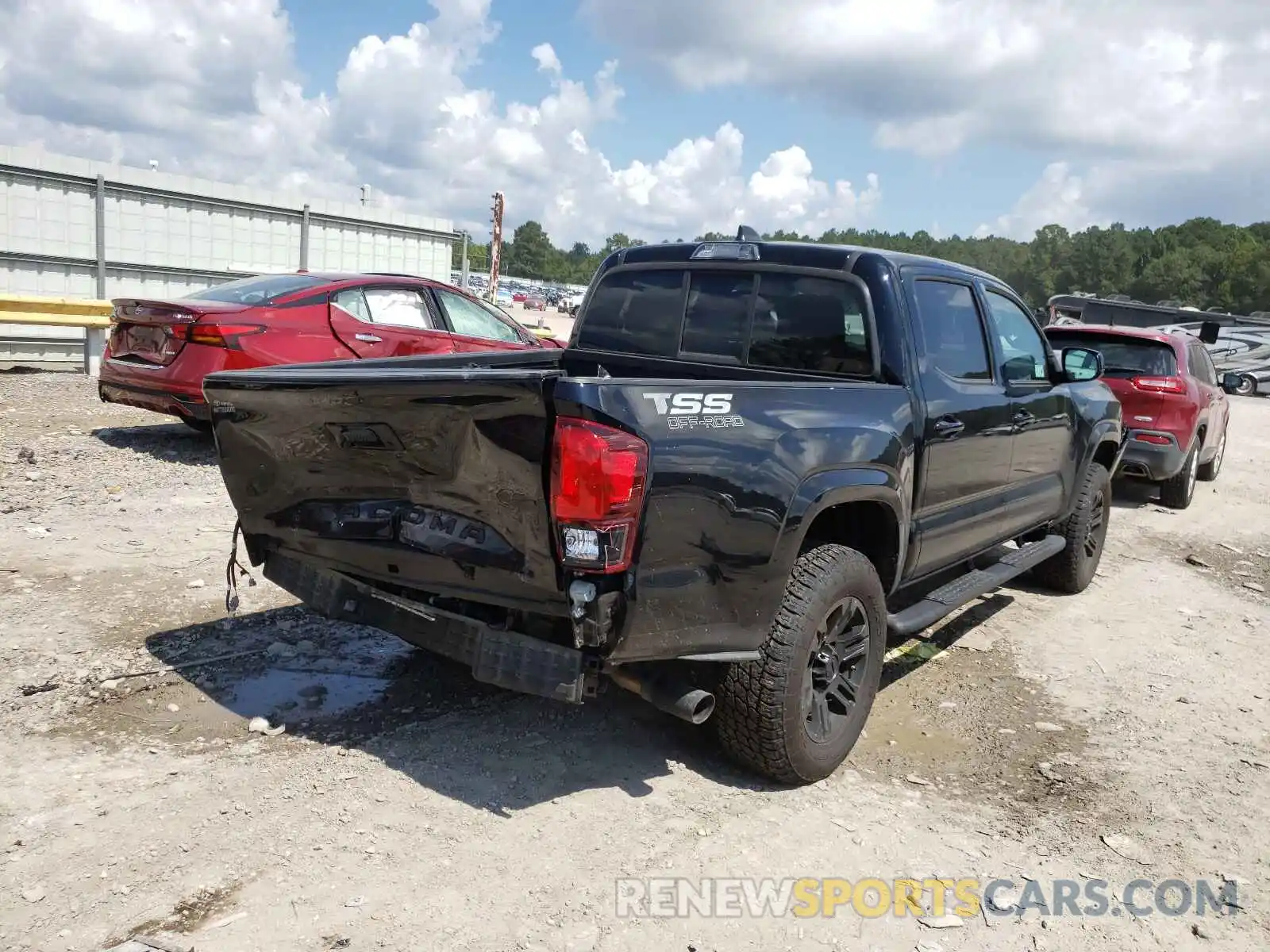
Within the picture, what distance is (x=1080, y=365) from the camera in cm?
568

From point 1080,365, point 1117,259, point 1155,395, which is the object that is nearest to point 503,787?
point 1080,365

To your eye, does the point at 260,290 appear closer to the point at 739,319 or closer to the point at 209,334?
the point at 209,334

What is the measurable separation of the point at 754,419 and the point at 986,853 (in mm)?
1676

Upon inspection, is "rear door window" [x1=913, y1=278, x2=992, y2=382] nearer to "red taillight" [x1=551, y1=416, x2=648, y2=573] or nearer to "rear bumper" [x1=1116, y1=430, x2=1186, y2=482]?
"red taillight" [x1=551, y1=416, x2=648, y2=573]

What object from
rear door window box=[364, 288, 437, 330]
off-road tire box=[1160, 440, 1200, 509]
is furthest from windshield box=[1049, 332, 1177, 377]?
rear door window box=[364, 288, 437, 330]

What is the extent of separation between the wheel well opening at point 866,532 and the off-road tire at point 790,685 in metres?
0.14

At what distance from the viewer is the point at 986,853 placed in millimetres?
3318

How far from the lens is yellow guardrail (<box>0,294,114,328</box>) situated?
455 inches

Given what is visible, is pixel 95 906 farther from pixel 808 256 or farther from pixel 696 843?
pixel 808 256

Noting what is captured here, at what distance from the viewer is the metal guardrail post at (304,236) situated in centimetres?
1694

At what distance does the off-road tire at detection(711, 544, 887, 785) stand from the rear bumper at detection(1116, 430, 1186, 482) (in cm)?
683

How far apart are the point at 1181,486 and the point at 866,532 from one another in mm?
7474

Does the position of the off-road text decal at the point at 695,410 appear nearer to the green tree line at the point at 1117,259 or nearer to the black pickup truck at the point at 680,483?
the black pickup truck at the point at 680,483

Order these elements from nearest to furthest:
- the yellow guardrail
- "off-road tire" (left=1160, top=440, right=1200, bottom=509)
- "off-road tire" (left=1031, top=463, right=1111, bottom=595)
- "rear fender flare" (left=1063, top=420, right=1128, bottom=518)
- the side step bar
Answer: the side step bar → "rear fender flare" (left=1063, top=420, right=1128, bottom=518) → "off-road tire" (left=1031, top=463, right=1111, bottom=595) → "off-road tire" (left=1160, top=440, right=1200, bottom=509) → the yellow guardrail
